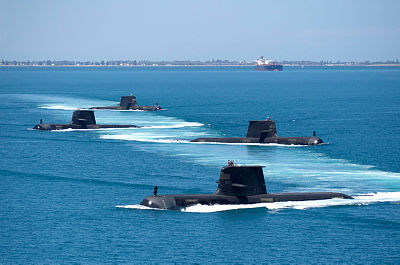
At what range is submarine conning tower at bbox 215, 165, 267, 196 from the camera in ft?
181

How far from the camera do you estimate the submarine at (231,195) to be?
54375mm

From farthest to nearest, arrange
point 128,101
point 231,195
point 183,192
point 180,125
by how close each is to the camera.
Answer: point 128,101 < point 180,125 < point 183,192 < point 231,195

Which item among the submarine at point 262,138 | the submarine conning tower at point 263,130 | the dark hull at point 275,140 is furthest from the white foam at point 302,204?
the submarine conning tower at point 263,130

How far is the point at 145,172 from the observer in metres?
72.5

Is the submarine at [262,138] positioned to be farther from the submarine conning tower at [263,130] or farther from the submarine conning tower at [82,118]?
the submarine conning tower at [82,118]

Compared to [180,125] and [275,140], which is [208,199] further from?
[180,125]

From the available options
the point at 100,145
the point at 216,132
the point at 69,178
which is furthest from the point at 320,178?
the point at 216,132

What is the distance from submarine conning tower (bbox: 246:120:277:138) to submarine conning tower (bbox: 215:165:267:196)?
42.1 metres

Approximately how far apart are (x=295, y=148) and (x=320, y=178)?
2391 cm

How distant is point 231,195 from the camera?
5550 cm

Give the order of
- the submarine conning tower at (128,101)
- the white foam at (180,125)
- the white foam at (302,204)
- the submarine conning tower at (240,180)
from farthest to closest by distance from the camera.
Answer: the submarine conning tower at (128,101) → the white foam at (180,125) → the submarine conning tower at (240,180) → the white foam at (302,204)

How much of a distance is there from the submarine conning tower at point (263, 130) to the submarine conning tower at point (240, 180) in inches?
1657

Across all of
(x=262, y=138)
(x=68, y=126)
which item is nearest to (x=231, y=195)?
(x=262, y=138)

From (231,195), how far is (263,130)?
4359 centimetres
